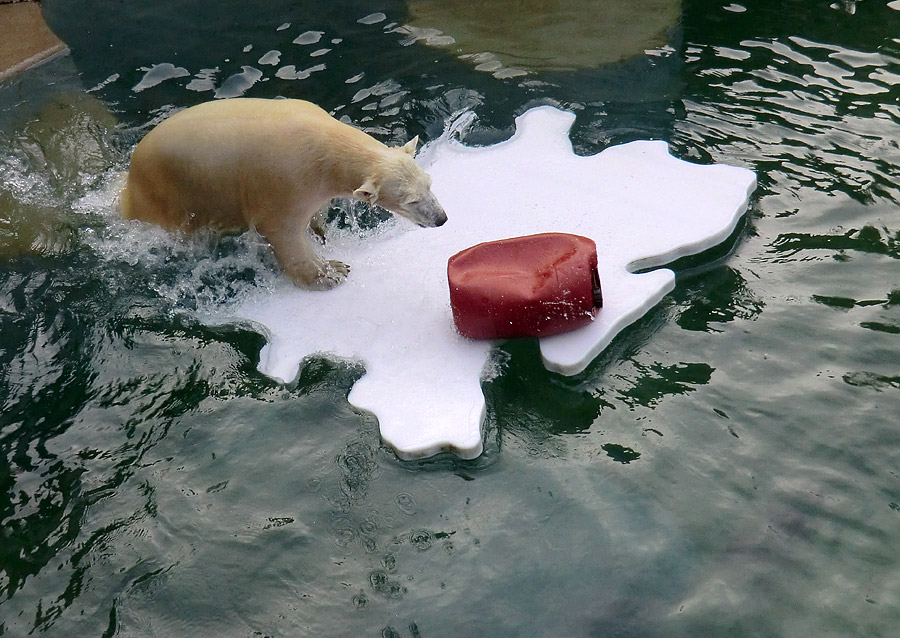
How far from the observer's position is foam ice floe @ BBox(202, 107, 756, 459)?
3.04 meters

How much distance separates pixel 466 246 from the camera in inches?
145

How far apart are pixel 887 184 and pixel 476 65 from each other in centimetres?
235

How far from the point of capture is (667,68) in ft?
15.7

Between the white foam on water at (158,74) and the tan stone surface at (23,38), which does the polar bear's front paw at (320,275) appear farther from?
the tan stone surface at (23,38)

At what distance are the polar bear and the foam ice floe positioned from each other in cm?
25

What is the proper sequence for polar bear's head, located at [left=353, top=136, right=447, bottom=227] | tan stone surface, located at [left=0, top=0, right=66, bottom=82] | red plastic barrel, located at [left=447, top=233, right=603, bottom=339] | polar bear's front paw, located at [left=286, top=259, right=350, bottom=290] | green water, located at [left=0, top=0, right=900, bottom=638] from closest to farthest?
green water, located at [left=0, top=0, right=900, bottom=638]
red plastic barrel, located at [left=447, top=233, right=603, bottom=339]
polar bear's head, located at [left=353, top=136, right=447, bottom=227]
polar bear's front paw, located at [left=286, top=259, right=350, bottom=290]
tan stone surface, located at [left=0, top=0, right=66, bottom=82]

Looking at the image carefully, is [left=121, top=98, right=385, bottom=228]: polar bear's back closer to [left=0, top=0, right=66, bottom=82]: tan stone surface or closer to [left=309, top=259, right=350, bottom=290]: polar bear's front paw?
[left=309, top=259, right=350, bottom=290]: polar bear's front paw

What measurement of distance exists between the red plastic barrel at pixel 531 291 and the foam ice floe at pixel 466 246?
82 mm

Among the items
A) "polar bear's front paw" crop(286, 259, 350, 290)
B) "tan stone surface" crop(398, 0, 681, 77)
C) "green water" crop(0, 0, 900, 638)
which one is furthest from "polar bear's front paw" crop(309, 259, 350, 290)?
"tan stone surface" crop(398, 0, 681, 77)

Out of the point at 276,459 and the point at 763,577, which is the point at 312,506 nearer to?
the point at 276,459

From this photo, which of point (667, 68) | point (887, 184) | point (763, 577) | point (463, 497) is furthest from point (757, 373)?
point (667, 68)

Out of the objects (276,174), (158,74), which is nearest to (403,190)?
(276,174)

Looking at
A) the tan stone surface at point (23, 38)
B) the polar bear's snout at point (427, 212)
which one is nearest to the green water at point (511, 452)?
the polar bear's snout at point (427, 212)

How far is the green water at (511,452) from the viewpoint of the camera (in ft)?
8.10
